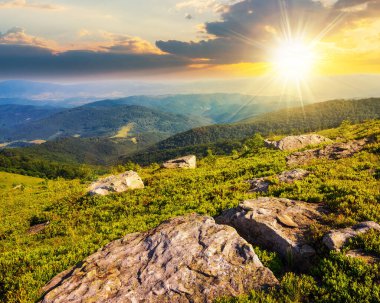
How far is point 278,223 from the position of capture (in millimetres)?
11258

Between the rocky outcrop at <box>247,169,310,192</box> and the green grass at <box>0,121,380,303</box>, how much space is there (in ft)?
2.11

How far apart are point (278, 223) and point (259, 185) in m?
6.93

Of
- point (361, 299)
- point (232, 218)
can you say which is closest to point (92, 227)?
point (232, 218)

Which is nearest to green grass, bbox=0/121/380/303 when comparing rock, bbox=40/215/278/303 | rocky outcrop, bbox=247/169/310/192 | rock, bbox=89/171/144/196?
rocky outcrop, bbox=247/169/310/192

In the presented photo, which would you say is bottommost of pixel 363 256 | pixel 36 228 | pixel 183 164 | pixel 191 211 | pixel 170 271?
pixel 183 164

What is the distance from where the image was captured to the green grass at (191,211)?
319 inches

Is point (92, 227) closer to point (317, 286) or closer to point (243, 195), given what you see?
point (243, 195)

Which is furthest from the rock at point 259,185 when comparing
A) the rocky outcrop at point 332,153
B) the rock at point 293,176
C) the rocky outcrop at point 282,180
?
the rocky outcrop at point 332,153

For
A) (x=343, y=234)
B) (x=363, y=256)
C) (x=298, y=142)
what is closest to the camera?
(x=363, y=256)

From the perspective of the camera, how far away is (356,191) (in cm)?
1359

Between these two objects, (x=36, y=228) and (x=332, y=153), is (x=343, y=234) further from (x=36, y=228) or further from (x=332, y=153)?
(x=36, y=228)

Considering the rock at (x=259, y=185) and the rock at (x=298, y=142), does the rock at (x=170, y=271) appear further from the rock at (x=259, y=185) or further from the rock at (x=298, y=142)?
the rock at (x=298, y=142)

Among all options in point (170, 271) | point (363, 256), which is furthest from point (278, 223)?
point (170, 271)

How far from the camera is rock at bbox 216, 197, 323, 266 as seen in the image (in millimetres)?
9873
